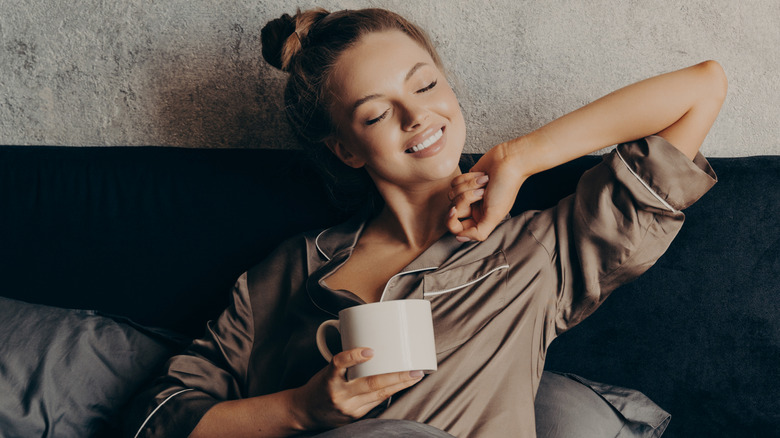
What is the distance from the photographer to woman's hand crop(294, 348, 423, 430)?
0.84 metres

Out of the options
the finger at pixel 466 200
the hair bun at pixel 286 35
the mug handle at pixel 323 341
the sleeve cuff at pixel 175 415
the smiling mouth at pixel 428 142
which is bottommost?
the sleeve cuff at pixel 175 415

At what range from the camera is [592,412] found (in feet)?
3.66

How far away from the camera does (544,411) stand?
3.67 feet

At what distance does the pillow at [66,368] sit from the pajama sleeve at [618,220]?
899 mm

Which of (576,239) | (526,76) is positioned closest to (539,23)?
(526,76)

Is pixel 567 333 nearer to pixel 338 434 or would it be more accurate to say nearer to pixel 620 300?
pixel 620 300

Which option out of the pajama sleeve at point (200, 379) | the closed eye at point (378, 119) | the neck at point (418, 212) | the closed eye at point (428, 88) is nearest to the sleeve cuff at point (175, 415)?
the pajama sleeve at point (200, 379)

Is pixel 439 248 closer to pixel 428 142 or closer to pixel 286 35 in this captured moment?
pixel 428 142

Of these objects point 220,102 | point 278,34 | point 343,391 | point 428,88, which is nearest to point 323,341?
point 343,391

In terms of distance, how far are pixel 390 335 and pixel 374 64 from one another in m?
0.57

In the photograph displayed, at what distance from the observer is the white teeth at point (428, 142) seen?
44.2 inches

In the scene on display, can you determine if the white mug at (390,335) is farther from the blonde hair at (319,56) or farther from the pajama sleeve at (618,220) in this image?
the blonde hair at (319,56)

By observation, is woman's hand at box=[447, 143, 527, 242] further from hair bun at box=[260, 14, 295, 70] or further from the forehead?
hair bun at box=[260, 14, 295, 70]

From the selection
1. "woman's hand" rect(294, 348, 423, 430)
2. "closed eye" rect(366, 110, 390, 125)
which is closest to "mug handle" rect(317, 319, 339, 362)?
"woman's hand" rect(294, 348, 423, 430)
